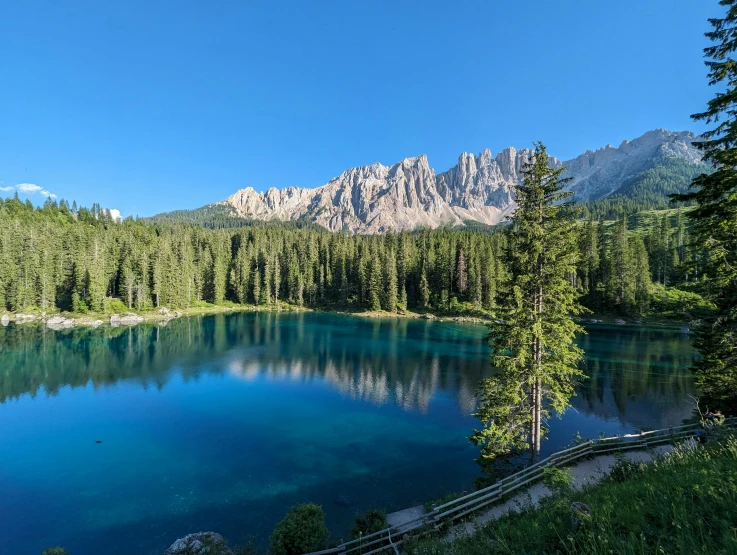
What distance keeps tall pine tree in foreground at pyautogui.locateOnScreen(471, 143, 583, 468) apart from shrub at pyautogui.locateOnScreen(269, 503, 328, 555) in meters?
9.45

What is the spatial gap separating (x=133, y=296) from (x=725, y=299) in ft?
369

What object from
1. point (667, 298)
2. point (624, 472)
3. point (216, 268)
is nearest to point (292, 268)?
point (216, 268)

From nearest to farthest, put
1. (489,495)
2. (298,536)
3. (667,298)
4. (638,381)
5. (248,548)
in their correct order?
1. (298,536)
2. (489,495)
3. (248,548)
4. (638,381)
5. (667,298)

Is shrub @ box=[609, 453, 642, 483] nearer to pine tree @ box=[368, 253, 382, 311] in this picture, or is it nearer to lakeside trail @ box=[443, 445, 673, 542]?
lakeside trail @ box=[443, 445, 673, 542]

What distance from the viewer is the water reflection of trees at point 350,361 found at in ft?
118

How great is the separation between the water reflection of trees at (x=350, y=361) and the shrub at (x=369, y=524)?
1980 centimetres

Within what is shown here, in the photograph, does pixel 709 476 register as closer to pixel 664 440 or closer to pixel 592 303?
pixel 664 440

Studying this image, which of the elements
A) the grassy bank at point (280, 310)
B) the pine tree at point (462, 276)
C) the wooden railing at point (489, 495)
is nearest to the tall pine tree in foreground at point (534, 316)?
the wooden railing at point (489, 495)

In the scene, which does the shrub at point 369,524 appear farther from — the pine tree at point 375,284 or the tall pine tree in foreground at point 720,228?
the pine tree at point 375,284

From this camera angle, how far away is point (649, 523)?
638 centimetres

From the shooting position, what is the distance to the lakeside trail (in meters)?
11.9

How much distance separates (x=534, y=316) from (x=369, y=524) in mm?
12586

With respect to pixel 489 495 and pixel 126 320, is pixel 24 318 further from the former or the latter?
pixel 489 495

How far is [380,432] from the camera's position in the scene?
2872 centimetres
